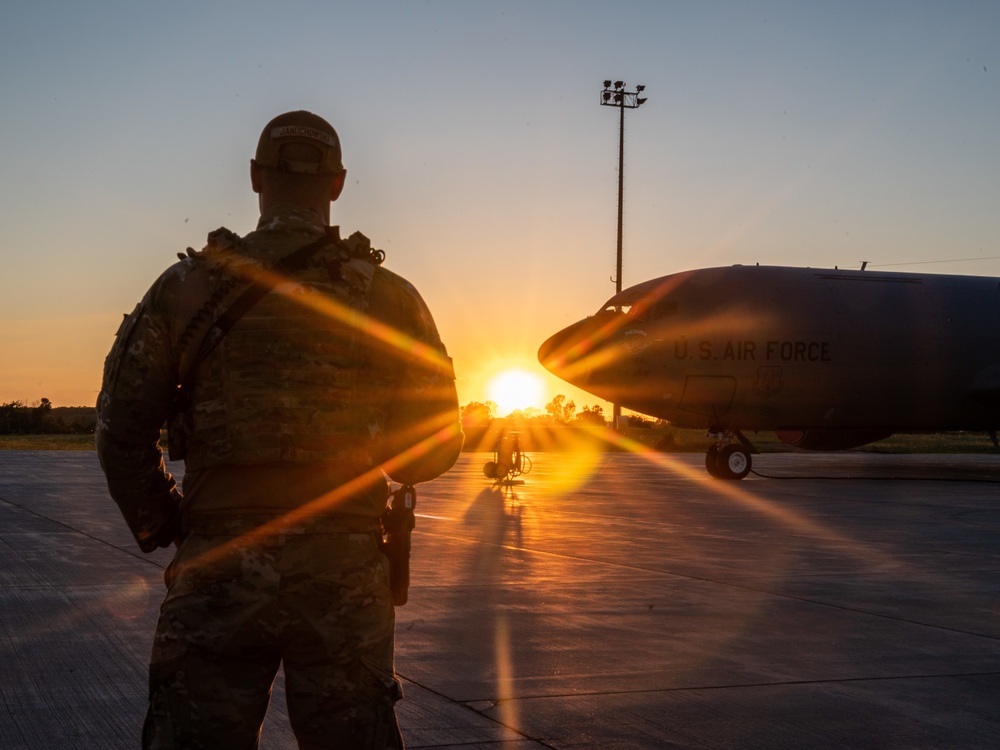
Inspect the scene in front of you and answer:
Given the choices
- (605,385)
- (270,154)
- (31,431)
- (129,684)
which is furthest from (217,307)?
(31,431)

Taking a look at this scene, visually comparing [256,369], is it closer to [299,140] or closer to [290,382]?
[290,382]

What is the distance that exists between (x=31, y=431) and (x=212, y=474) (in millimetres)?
81768

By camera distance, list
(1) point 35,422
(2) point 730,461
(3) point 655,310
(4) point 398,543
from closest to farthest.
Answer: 1. (4) point 398,543
2. (3) point 655,310
3. (2) point 730,461
4. (1) point 35,422

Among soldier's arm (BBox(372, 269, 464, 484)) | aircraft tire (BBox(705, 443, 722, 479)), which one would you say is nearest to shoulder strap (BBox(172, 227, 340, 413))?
soldier's arm (BBox(372, 269, 464, 484))

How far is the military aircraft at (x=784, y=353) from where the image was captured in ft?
79.1

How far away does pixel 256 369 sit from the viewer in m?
2.99

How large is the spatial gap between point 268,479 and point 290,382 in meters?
0.25

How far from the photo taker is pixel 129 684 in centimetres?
613

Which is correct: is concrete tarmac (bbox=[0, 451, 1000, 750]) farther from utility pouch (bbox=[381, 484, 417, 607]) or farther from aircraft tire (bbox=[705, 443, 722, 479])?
aircraft tire (bbox=[705, 443, 722, 479])

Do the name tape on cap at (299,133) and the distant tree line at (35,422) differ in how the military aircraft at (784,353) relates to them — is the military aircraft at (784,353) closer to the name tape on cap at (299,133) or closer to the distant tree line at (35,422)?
the name tape on cap at (299,133)

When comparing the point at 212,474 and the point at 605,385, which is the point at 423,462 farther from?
the point at 605,385

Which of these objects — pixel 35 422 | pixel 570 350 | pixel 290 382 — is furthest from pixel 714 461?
pixel 35 422

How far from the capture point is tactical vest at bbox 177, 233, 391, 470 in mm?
2967

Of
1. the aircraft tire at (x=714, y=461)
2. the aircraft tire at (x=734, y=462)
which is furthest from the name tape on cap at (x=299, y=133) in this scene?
the aircraft tire at (x=714, y=461)
